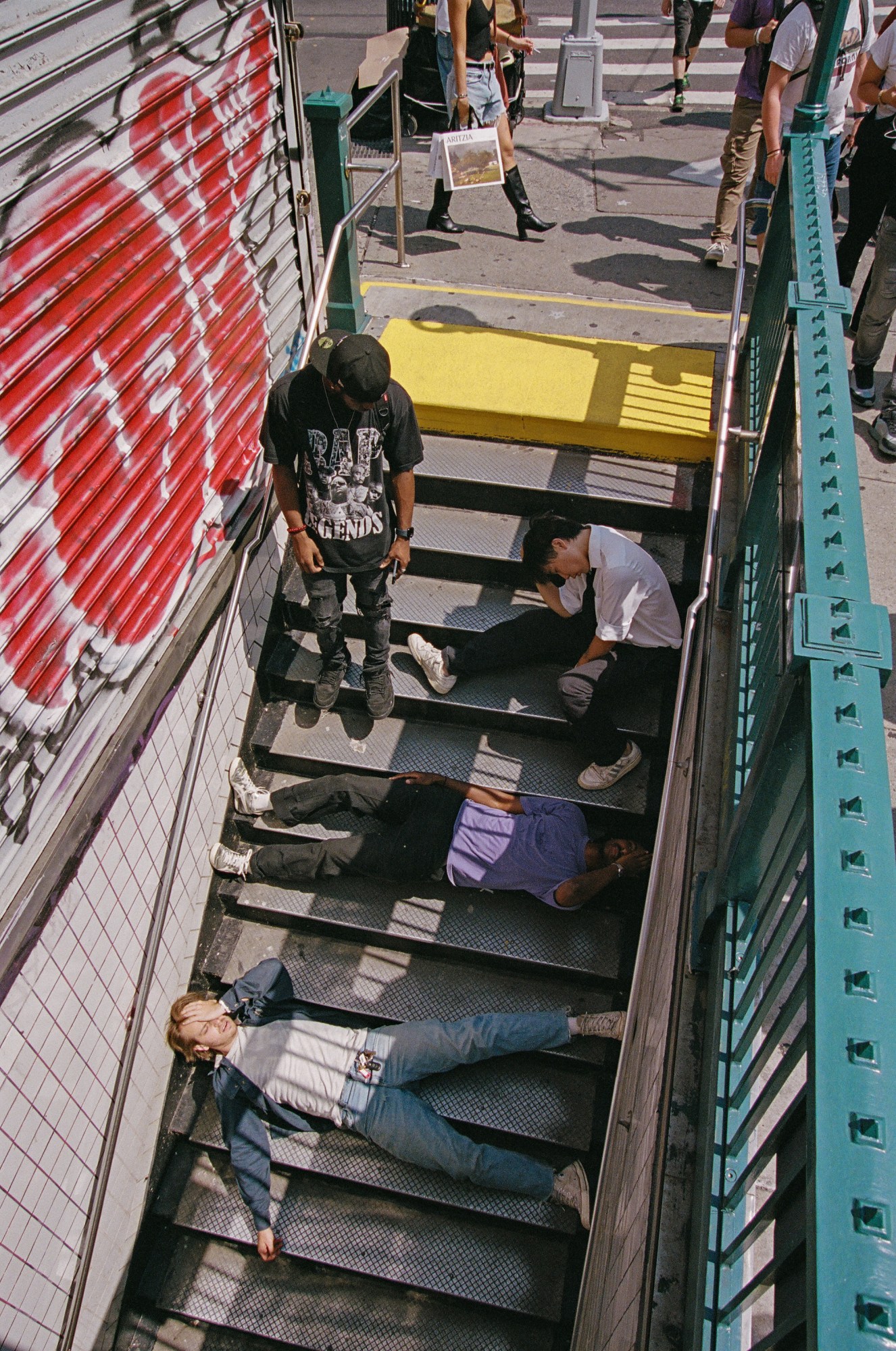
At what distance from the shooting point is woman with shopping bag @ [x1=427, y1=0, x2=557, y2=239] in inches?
236

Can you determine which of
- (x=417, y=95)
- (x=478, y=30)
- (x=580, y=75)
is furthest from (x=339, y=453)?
(x=580, y=75)

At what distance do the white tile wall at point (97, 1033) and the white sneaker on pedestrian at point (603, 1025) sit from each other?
196 centimetres

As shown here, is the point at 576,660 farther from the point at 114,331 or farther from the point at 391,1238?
the point at 391,1238

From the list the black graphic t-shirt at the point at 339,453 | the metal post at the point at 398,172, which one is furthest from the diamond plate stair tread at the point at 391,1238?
the metal post at the point at 398,172

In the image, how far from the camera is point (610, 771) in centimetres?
441

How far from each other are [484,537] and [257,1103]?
3104 millimetres

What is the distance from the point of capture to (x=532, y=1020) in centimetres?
402

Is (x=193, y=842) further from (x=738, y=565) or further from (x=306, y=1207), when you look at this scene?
(x=738, y=565)

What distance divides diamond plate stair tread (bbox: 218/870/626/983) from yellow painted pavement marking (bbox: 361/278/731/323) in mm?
4014

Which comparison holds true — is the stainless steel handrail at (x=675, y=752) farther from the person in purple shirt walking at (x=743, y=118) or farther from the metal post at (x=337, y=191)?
the person in purple shirt walking at (x=743, y=118)

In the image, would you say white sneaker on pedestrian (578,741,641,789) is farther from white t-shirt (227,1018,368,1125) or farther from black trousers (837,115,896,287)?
black trousers (837,115,896,287)

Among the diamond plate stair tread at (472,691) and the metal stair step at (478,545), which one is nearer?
the diamond plate stair tread at (472,691)

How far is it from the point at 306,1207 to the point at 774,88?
22.0 ft

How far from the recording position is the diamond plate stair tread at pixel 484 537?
4.94 meters
